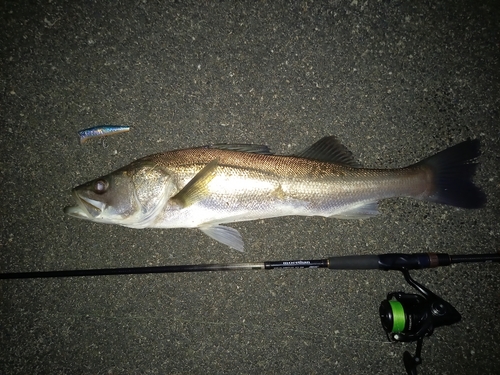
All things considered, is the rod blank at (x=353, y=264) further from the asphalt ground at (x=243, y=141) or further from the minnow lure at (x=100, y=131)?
the minnow lure at (x=100, y=131)

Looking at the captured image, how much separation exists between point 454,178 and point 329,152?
835 millimetres

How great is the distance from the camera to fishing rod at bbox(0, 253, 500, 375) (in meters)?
1.83

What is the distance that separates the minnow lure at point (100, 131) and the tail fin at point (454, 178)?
6.85 ft

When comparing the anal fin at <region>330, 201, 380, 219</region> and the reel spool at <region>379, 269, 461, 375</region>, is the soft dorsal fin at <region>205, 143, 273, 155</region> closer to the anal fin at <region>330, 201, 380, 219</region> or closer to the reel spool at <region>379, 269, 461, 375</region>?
the anal fin at <region>330, 201, 380, 219</region>

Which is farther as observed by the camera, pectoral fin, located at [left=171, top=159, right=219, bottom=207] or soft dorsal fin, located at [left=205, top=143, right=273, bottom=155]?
soft dorsal fin, located at [left=205, top=143, right=273, bottom=155]

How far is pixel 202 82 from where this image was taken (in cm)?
218

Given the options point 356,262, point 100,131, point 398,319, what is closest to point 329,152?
point 356,262

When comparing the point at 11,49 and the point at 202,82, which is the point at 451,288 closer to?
the point at 202,82

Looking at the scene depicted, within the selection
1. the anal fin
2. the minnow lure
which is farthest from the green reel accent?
the minnow lure

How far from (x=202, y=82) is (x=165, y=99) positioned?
0.30m

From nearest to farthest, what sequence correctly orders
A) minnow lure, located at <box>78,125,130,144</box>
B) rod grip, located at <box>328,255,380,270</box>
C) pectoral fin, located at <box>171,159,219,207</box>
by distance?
pectoral fin, located at <box>171,159,219,207</box>
rod grip, located at <box>328,255,380,270</box>
minnow lure, located at <box>78,125,130,144</box>

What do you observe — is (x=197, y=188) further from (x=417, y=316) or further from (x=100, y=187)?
(x=417, y=316)

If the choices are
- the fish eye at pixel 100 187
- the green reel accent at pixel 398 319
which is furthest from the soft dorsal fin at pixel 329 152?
the fish eye at pixel 100 187

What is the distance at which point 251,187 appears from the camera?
72.5 inches
